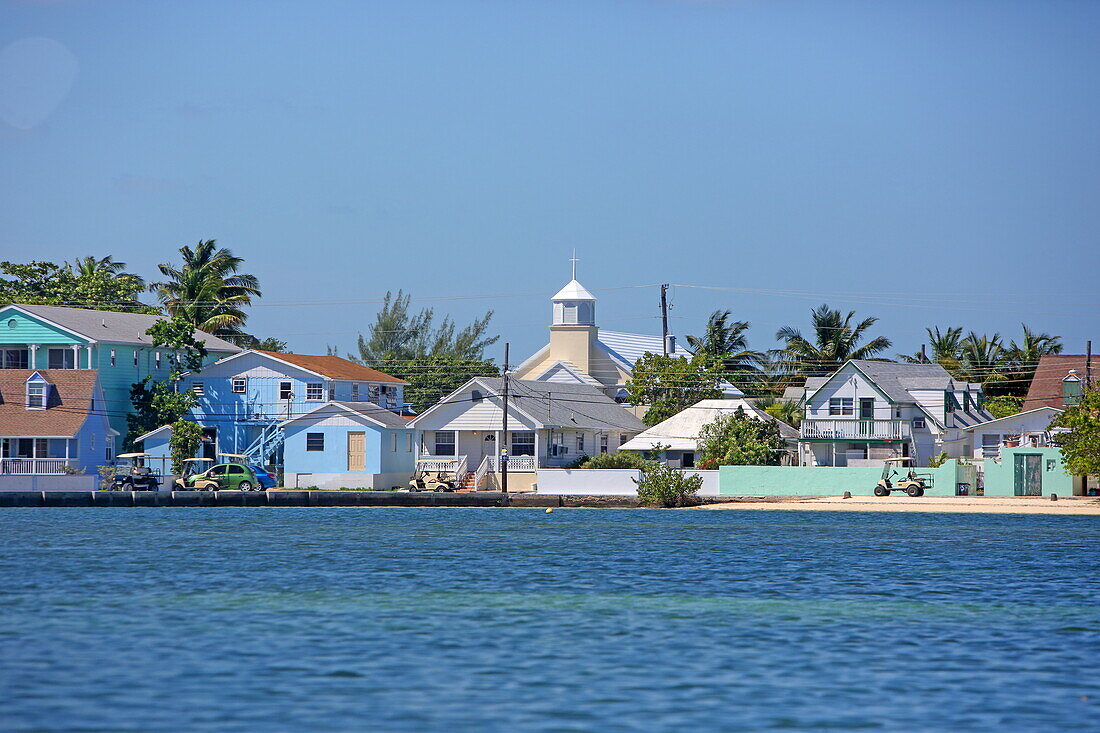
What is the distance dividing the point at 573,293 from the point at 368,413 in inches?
1113

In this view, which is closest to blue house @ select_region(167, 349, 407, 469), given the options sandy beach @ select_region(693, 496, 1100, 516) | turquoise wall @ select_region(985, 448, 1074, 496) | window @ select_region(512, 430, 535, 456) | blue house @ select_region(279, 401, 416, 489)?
blue house @ select_region(279, 401, 416, 489)

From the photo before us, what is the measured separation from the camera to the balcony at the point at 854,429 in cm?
7538

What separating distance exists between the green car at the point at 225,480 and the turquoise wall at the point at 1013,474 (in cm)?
3684

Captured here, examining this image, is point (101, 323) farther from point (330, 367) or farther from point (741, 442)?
point (741, 442)

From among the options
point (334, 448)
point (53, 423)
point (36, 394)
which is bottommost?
point (334, 448)

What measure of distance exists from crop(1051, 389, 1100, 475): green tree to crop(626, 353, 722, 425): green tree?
26.8 metres

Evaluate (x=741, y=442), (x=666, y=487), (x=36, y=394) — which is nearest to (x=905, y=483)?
(x=741, y=442)

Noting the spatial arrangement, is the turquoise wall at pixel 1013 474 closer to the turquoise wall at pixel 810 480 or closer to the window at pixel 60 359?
the turquoise wall at pixel 810 480

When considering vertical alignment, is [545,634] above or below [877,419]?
below

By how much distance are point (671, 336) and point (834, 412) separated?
93.6 feet

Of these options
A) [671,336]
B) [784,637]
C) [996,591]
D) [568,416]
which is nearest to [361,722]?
[784,637]

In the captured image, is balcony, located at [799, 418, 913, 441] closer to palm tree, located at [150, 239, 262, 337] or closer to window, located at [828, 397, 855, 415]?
window, located at [828, 397, 855, 415]

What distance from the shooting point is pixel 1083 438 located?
200ft

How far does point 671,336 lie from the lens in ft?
345
